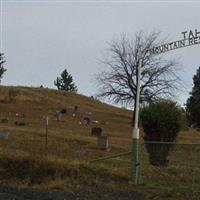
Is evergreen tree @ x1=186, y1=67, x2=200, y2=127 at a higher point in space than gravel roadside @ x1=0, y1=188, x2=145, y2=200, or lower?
higher

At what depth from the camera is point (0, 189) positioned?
15.3m

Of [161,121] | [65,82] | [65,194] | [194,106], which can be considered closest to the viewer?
[65,194]

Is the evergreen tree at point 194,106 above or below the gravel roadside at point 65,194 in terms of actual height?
above

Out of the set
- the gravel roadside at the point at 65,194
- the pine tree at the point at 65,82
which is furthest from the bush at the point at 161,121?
the pine tree at the point at 65,82

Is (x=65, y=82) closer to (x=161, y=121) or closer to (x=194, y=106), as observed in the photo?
(x=194, y=106)

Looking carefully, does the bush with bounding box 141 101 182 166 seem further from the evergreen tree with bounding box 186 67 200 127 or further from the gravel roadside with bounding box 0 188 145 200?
the evergreen tree with bounding box 186 67 200 127

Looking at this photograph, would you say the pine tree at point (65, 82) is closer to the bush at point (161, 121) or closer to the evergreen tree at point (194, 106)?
the evergreen tree at point (194, 106)

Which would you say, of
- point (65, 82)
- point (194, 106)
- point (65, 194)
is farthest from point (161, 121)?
point (65, 82)

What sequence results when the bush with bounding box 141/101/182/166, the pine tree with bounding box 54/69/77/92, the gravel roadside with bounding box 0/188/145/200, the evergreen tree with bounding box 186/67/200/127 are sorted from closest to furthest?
1. the gravel roadside with bounding box 0/188/145/200
2. the bush with bounding box 141/101/182/166
3. the evergreen tree with bounding box 186/67/200/127
4. the pine tree with bounding box 54/69/77/92

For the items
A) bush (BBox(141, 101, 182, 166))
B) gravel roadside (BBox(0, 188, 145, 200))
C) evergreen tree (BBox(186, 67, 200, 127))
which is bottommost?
gravel roadside (BBox(0, 188, 145, 200))

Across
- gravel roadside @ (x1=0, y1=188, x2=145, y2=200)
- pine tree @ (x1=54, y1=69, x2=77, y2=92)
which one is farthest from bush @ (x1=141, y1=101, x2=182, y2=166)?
pine tree @ (x1=54, y1=69, x2=77, y2=92)

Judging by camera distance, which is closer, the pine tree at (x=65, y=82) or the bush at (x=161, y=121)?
the bush at (x=161, y=121)

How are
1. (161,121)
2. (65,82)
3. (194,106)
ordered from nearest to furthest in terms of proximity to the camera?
1. (161,121)
2. (194,106)
3. (65,82)

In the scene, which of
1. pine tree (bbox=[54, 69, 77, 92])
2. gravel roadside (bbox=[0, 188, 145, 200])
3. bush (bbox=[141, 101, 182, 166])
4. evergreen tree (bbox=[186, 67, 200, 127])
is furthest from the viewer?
pine tree (bbox=[54, 69, 77, 92])
